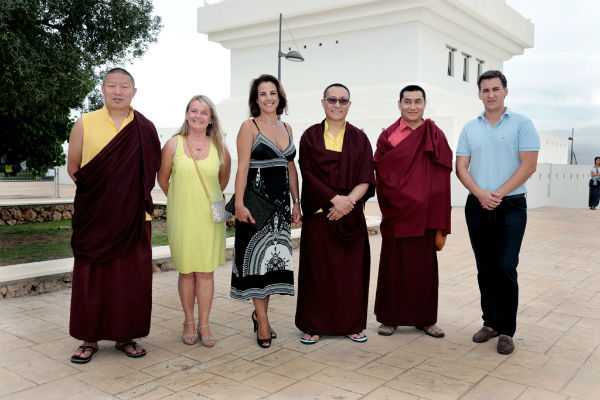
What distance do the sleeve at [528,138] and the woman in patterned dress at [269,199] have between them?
1.74 metres

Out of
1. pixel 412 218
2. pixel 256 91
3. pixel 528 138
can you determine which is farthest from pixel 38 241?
pixel 528 138

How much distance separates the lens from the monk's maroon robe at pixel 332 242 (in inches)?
163

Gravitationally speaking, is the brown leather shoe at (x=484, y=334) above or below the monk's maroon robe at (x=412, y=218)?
below

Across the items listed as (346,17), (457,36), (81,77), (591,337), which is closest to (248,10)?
(346,17)

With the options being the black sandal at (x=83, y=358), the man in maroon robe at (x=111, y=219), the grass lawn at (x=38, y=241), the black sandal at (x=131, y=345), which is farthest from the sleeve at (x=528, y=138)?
the grass lawn at (x=38, y=241)

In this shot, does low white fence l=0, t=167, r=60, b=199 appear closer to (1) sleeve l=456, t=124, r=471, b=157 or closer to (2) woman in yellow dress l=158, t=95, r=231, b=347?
(2) woman in yellow dress l=158, t=95, r=231, b=347

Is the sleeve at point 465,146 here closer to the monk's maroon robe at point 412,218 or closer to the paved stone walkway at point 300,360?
the monk's maroon robe at point 412,218

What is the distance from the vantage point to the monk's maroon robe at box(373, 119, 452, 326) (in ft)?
13.9

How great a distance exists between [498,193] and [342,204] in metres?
1.17

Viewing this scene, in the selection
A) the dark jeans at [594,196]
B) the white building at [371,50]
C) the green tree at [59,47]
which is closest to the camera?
the green tree at [59,47]

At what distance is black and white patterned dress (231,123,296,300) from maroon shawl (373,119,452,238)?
86 cm

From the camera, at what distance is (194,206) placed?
4008mm

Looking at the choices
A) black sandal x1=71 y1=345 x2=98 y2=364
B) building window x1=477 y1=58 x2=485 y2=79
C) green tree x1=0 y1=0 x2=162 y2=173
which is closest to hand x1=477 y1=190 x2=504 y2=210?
black sandal x1=71 y1=345 x2=98 y2=364

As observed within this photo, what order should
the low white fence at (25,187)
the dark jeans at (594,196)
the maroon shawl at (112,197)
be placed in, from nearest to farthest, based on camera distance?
the maroon shawl at (112,197), the low white fence at (25,187), the dark jeans at (594,196)
